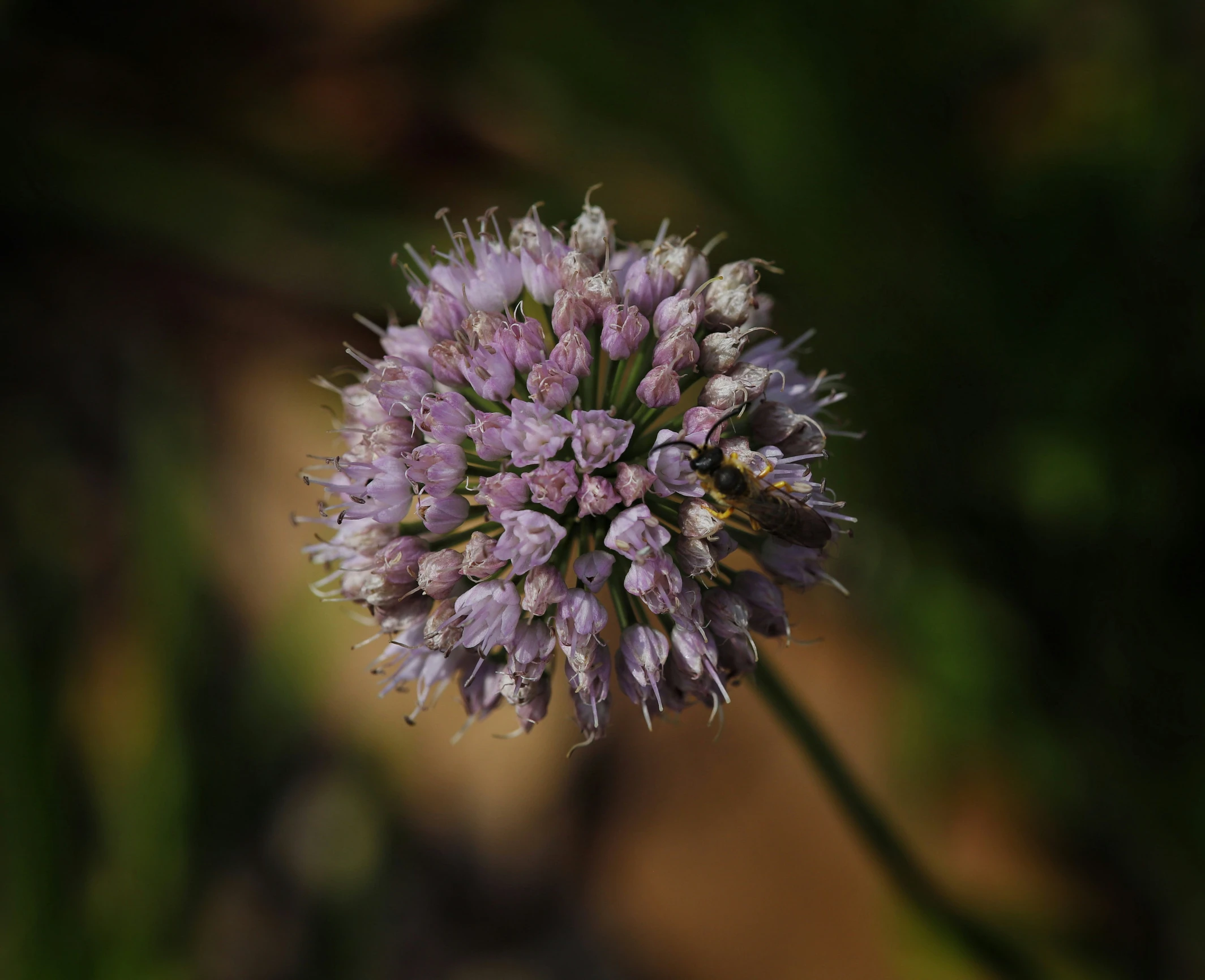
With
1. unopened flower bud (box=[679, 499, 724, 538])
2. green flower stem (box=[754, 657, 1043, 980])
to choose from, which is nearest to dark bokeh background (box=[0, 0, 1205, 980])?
green flower stem (box=[754, 657, 1043, 980])

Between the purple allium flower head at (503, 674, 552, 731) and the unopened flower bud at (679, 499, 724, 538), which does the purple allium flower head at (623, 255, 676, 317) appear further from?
the purple allium flower head at (503, 674, 552, 731)

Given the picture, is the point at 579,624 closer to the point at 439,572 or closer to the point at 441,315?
the point at 439,572

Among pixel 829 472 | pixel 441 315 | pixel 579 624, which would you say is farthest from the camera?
pixel 829 472

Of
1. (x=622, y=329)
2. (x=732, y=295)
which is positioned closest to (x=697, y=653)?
(x=622, y=329)

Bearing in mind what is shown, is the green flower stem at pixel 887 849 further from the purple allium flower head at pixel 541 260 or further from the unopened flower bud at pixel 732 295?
the purple allium flower head at pixel 541 260

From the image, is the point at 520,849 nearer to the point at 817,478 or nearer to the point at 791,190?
the point at 817,478

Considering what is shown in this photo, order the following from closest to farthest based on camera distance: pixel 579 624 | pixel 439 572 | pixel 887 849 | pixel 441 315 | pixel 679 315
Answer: pixel 579 624 < pixel 439 572 < pixel 679 315 < pixel 441 315 < pixel 887 849

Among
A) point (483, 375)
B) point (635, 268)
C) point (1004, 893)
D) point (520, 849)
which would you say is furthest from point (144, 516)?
point (1004, 893)

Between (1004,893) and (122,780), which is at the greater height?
(122,780)
